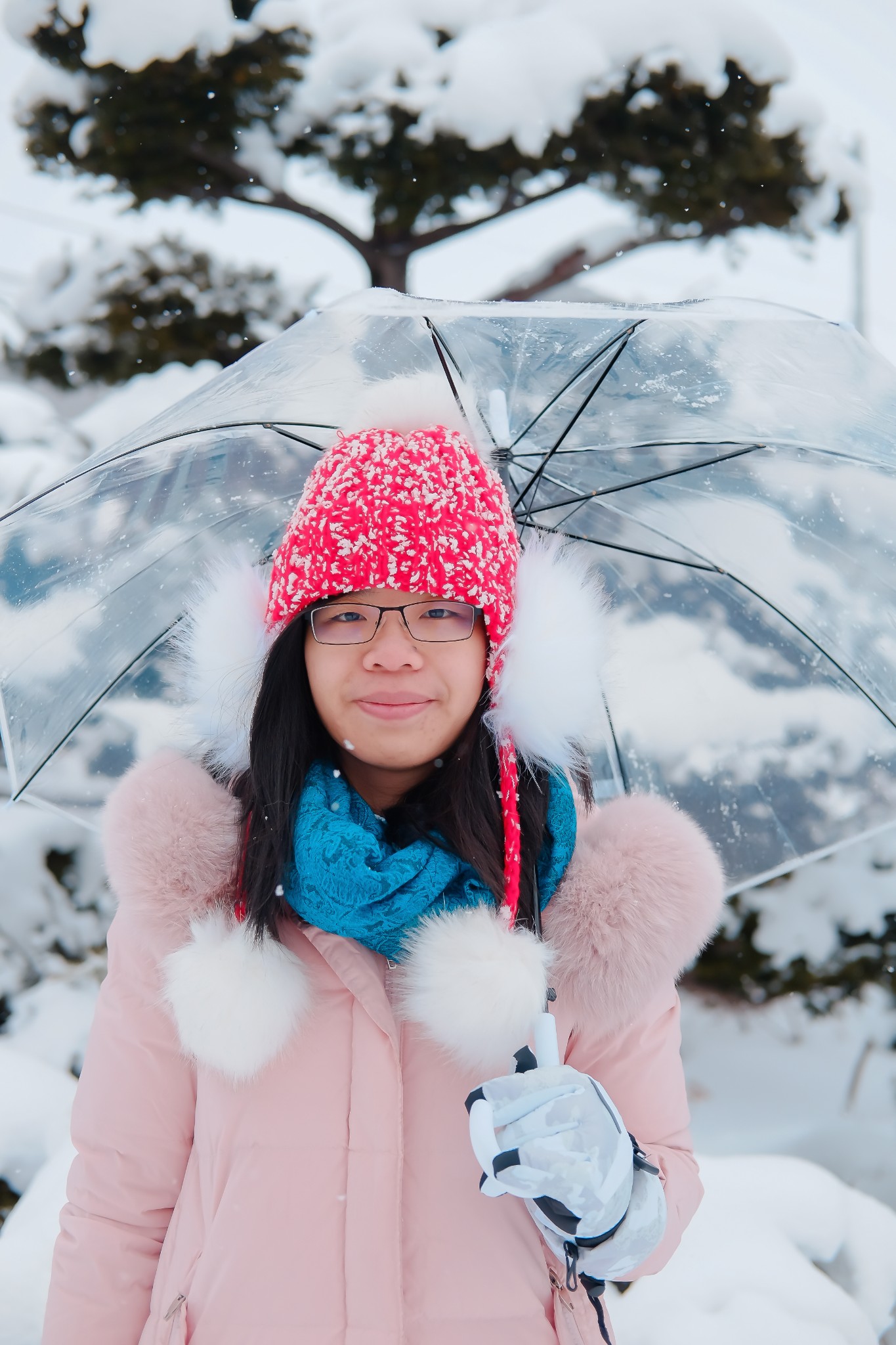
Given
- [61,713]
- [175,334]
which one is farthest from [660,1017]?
[175,334]

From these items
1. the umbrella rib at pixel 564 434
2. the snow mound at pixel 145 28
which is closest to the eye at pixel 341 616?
the umbrella rib at pixel 564 434

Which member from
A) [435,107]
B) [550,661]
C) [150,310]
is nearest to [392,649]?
[550,661]

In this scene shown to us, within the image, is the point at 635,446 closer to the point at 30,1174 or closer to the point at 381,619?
the point at 381,619

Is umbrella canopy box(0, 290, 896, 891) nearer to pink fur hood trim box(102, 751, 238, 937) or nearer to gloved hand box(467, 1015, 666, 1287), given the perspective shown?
pink fur hood trim box(102, 751, 238, 937)

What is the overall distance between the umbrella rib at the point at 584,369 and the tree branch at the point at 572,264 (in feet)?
10.2

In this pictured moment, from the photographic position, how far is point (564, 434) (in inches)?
68.8

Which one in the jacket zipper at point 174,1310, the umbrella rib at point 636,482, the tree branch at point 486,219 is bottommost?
the jacket zipper at point 174,1310

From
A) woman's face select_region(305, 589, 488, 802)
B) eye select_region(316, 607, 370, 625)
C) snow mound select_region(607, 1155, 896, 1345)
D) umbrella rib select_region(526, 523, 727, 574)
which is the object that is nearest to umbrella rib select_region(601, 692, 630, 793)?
umbrella rib select_region(526, 523, 727, 574)

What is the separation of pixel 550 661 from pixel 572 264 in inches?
155

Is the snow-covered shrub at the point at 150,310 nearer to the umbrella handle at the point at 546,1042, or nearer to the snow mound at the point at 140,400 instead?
the snow mound at the point at 140,400

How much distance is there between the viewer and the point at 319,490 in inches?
58.8

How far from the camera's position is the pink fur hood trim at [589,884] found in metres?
1.35

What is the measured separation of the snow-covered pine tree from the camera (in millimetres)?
3826

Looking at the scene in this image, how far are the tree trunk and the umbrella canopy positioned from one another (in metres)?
3.07
